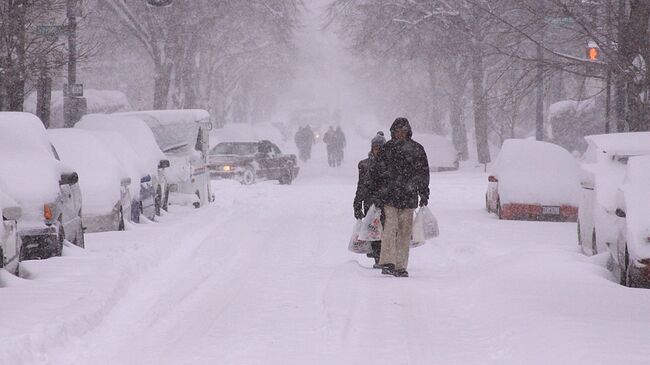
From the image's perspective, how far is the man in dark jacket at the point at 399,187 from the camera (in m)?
11.9

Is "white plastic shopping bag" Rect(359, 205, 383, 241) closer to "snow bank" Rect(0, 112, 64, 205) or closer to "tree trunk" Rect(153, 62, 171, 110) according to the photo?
"snow bank" Rect(0, 112, 64, 205)

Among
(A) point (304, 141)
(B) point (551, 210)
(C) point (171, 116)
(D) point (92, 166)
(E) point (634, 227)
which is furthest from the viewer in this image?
(A) point (304, 141)

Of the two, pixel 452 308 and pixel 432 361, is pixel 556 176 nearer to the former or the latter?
pixel 452 308

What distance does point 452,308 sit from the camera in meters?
9.80

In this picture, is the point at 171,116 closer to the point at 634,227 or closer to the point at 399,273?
the point at 399,273

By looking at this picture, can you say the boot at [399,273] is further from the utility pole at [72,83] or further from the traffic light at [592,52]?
the utility pole at [72,83]

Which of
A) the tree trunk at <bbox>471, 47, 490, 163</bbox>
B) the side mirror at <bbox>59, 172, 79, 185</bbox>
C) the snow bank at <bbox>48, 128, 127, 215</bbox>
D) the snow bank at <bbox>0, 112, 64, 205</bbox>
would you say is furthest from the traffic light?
the tree trunk at <bbox>471, 47, 490, 163</bbox>

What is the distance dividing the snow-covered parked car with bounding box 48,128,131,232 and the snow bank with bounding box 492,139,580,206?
25.3 feet

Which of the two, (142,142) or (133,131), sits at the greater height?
(133,131)

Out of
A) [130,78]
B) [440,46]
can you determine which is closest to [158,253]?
[440,46]

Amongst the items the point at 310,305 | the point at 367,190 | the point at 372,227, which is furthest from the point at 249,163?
the point at 310,305

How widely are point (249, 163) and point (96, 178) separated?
1846 cm

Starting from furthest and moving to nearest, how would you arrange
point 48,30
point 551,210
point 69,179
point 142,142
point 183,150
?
1. point 183,150
2. point 142,142
3. point 551,210
4. point 48,30
5. point 69,179

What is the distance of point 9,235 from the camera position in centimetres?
1095
